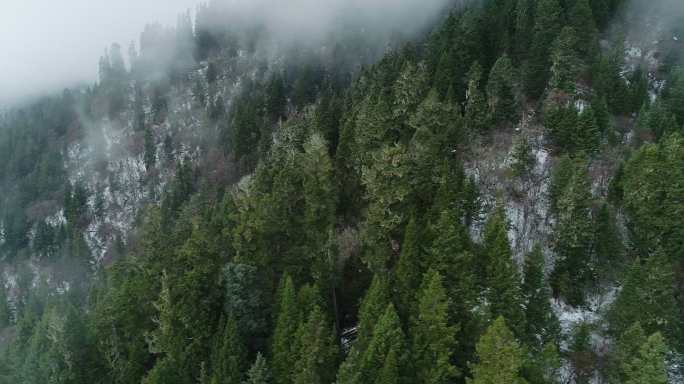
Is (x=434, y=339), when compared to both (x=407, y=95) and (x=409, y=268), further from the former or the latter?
(x=407, y=95)

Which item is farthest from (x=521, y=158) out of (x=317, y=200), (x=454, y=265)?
(x=317, y=200)

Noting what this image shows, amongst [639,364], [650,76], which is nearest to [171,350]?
[639,364]

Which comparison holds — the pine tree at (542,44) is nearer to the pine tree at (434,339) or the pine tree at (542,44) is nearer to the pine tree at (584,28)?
the pine tree at (584,28)

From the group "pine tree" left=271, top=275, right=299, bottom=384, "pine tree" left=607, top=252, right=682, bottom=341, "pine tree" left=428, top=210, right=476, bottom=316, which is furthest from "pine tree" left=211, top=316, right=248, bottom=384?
"pine tree" left=607, top=252, right=682, bottom=341

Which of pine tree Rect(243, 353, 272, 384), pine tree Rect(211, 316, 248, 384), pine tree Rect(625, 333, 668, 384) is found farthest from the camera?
pine tree Rect(211, 316, 248, 384)

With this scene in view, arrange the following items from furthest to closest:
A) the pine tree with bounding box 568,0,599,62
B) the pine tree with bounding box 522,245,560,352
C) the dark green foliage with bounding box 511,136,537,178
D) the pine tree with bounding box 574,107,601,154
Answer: the pine tree with bounding box 568,0,599,62
the pine tree with bounding box 574,107,601,154
the dark green foliage with bounding box 511,136,537,178
the pine tree with bounding box 522,245,560,352

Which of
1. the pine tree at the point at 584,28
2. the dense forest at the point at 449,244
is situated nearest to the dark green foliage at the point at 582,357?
the dense forest at the point at 449,244

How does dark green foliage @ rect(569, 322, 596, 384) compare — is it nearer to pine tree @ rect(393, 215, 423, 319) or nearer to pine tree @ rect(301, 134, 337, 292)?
pine tree @ rect(393, 215, 423, 319)
